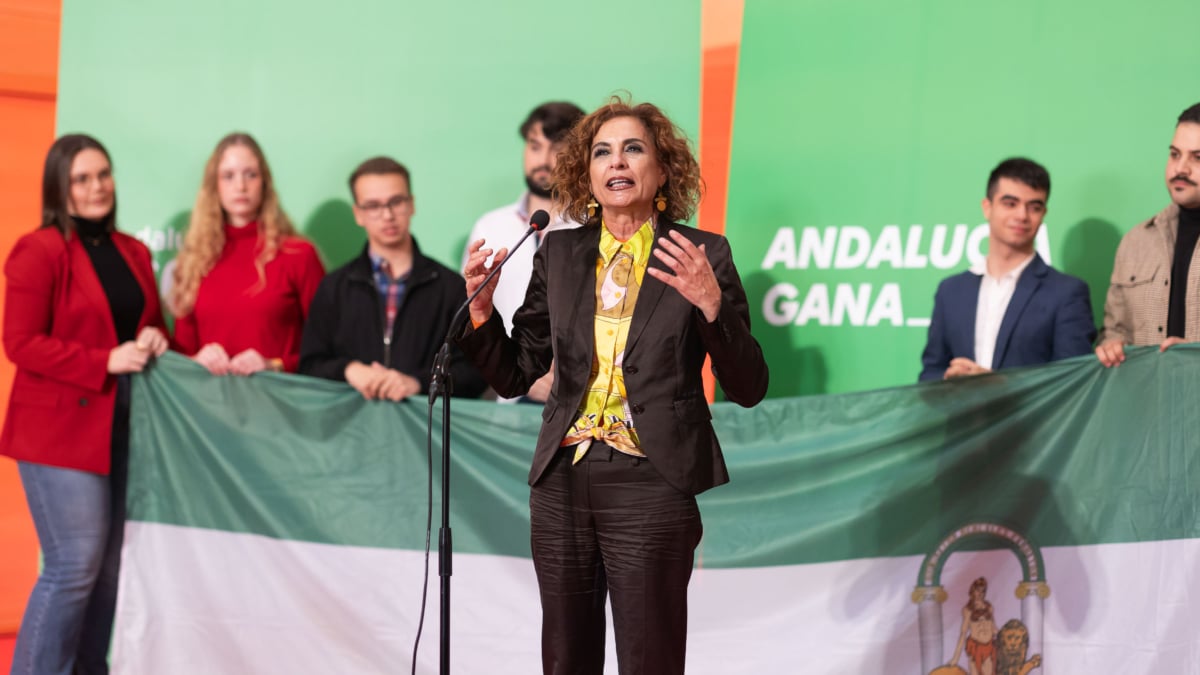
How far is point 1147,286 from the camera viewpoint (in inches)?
151

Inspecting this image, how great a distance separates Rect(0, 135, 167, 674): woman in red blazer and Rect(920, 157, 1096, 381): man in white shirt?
2.74 metres

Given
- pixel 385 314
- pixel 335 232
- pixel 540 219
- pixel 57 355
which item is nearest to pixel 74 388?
pixel 57 355

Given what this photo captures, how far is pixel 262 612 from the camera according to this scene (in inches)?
163

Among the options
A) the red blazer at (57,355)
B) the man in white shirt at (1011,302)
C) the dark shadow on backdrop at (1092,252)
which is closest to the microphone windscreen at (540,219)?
the man in white shirt at (1011,302)

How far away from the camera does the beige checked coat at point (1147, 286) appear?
12.2 feet

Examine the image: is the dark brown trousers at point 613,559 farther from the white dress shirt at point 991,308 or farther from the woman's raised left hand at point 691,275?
the white dress shirt at point 991,308

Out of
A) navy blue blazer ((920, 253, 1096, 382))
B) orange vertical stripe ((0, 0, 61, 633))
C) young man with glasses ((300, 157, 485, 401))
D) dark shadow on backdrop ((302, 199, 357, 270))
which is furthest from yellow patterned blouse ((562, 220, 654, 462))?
orange vertical stripe ((0, 0, 61, 633))

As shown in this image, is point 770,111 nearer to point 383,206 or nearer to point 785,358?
point 785,358

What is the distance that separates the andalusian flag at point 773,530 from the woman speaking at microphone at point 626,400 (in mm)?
1316

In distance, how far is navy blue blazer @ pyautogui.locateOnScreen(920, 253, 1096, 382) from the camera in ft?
13.1

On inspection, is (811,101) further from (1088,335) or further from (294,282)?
(294,282)

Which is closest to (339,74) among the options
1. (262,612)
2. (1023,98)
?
(262,612)

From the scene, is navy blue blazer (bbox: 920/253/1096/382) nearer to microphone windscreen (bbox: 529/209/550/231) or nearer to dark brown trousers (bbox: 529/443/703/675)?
dark brown trousers (bbox: 529/443/703/675)

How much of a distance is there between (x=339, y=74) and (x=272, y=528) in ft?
7.26
